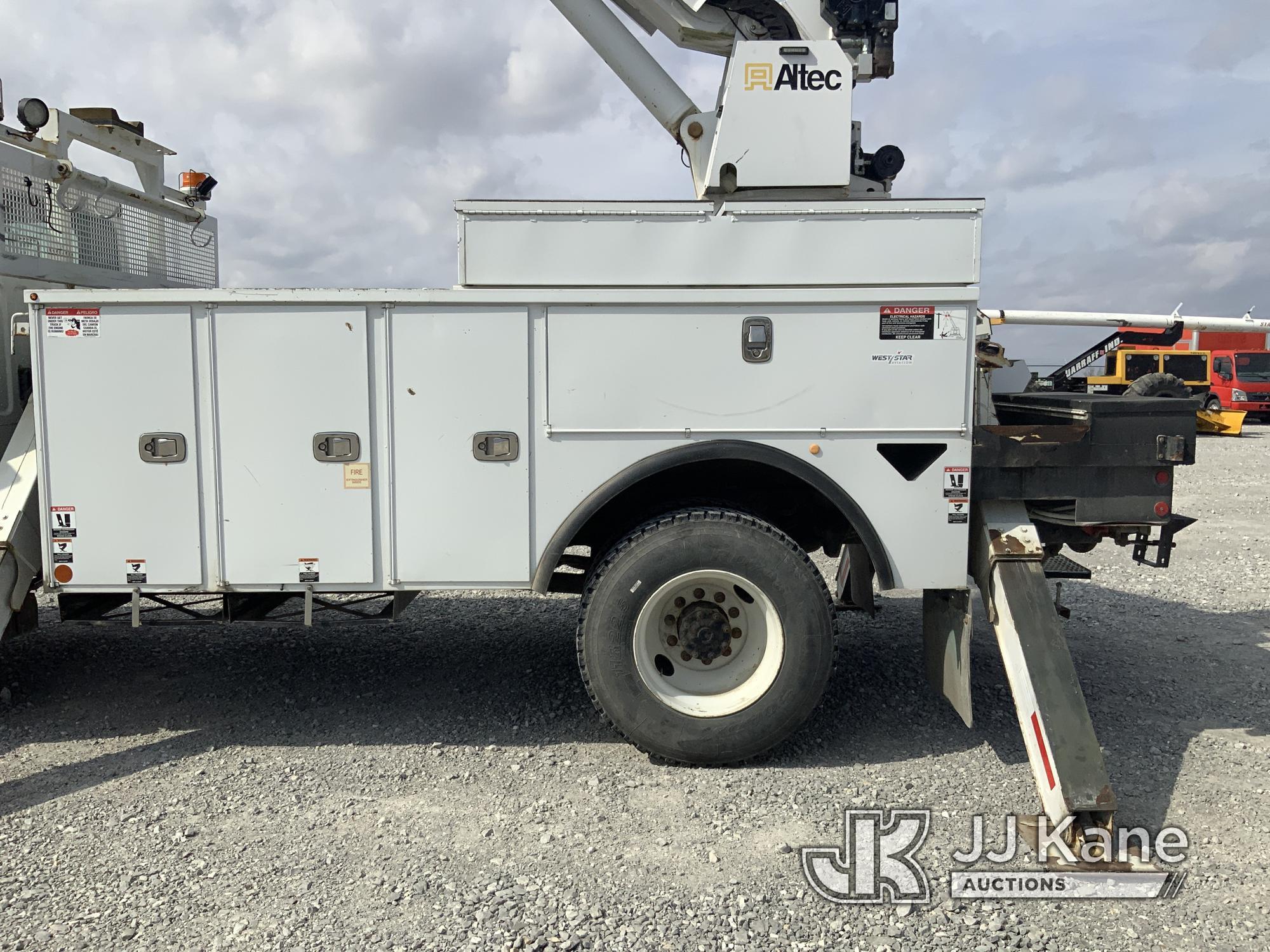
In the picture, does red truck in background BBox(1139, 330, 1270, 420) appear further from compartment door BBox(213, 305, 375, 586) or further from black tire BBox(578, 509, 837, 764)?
compartment door BBox(213, 305, 375, 586)

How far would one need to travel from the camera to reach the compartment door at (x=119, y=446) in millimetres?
4121

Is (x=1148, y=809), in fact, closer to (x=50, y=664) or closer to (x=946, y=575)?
(x=946, y=575)

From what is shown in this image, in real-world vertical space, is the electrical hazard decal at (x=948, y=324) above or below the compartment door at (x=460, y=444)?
above

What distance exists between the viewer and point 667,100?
503 centimetres

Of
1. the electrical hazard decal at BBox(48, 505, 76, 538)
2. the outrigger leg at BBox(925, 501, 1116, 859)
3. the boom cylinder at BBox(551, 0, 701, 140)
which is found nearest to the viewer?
the outrigger leg at BBox(925, 501, 1116, 859)

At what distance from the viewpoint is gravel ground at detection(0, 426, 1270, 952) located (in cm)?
305

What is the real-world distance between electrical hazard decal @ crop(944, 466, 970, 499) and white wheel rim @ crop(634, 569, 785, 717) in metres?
0.96

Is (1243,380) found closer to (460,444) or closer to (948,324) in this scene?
(948,324)

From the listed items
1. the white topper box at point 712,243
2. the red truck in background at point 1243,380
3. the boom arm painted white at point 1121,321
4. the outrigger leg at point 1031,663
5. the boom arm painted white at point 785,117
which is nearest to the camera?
the outrigger leg at point 1031,663

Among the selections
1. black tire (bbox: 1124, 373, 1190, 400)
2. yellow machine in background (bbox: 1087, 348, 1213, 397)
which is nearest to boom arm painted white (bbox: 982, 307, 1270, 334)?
yellow machine in background (bbox: 1087, 348, 1213, 397)

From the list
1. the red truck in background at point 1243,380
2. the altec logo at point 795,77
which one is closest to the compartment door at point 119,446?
the altec logo at point 795,77

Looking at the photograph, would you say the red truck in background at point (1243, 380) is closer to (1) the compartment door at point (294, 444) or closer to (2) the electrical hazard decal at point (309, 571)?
(1) the compartment door at point (294, 444)

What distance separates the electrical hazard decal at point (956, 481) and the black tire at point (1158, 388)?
1043mm

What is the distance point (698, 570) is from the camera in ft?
13.5
